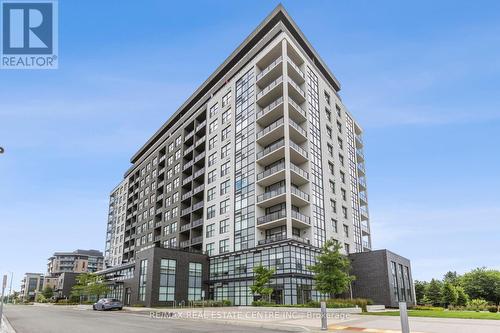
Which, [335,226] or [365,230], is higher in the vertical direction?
[365,230]

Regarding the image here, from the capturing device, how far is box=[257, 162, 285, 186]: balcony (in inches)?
1727

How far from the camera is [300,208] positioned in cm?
4575

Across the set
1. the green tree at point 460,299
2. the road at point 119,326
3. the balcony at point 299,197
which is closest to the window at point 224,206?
the balcony at point 299,197

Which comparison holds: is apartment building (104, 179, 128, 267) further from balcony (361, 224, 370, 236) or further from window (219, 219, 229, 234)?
balcony (361, 224, 370, 236)

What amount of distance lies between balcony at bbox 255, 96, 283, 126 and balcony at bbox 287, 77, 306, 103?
2.18 metres

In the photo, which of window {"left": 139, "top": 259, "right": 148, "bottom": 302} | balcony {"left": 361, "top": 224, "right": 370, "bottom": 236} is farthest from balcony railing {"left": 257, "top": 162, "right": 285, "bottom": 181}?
balcony {"left": 361, "top": 224, "right": 370, "bottom": 236}

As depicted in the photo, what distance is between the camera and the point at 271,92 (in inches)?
1949

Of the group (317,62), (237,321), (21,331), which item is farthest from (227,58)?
(21,331)

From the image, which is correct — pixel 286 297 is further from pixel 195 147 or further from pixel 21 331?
pixel 195 147

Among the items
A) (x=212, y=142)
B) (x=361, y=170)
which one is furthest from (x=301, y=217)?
(x=361, y=170)

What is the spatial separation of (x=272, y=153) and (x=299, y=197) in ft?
21.6

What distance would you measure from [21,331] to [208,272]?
35498 mm

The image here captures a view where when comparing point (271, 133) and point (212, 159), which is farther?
point (212, 159)

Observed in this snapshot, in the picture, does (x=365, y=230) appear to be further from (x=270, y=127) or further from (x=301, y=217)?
(x=270, y=127)
